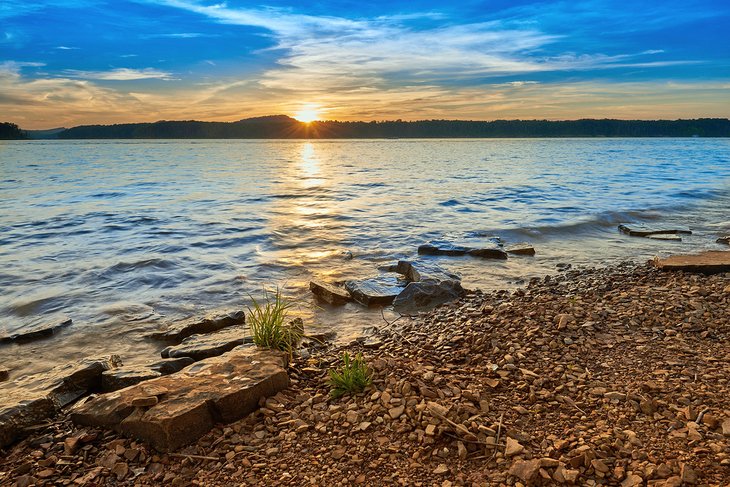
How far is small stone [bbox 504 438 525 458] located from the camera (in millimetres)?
3523

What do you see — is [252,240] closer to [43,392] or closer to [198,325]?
[198,325]

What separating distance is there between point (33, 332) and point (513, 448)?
6.71 m

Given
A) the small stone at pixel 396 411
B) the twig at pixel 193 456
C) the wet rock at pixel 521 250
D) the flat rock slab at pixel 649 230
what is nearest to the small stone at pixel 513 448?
the small stone at pixel 396 411

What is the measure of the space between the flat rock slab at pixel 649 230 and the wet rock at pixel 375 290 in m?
8.20

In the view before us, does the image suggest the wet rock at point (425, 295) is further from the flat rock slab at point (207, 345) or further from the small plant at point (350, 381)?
the small plant at point (350, 381)

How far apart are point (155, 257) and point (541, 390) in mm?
9901

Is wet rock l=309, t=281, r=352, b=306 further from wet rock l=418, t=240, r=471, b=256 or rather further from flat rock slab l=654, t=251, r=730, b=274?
flat rock slab l=654, t=251, r=730, b=274

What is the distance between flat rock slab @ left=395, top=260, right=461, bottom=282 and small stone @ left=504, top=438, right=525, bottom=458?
502 cm

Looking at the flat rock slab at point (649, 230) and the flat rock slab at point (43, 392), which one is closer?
the flat rock slab at point (43, 392)

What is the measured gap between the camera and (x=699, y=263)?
8.78m

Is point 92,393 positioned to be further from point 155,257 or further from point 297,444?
point 155,257

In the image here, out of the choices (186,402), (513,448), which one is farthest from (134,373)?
(513,448)

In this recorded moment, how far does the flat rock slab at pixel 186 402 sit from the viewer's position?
403 centimetres

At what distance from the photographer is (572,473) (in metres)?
3.24
